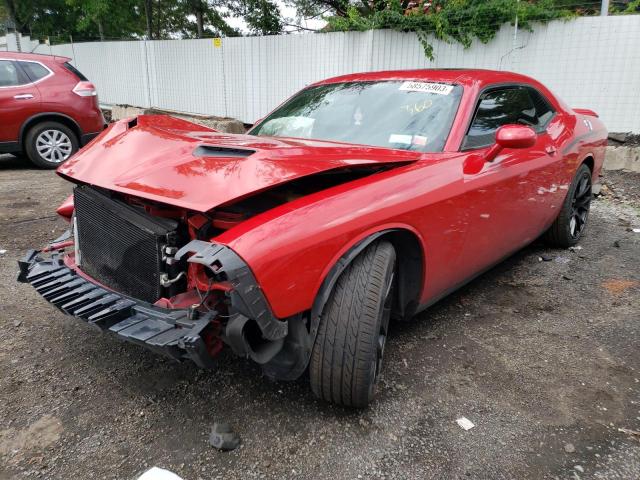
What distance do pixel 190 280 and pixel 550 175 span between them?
2.79m

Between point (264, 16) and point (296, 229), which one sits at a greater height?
point (264, 16)

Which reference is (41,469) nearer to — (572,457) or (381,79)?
(572,457)

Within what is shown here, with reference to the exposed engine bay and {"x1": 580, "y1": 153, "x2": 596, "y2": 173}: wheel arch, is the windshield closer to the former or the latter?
the exposed engine bay

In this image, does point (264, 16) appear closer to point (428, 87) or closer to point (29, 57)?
point (29, 57)

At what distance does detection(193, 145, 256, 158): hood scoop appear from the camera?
2.21m

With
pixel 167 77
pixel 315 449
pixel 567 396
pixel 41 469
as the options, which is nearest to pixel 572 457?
pixel 567 396

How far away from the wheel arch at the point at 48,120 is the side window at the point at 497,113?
6.62 m

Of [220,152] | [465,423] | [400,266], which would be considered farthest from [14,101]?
[465,423]

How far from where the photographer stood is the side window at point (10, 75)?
715 cm

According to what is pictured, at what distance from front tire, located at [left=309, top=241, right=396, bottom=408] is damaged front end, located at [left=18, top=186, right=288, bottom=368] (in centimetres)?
23

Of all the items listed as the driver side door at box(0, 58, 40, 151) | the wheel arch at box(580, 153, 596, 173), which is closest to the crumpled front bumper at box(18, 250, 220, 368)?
the wheel arch at box(580, 153, 596, 173)

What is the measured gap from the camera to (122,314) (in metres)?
2.07

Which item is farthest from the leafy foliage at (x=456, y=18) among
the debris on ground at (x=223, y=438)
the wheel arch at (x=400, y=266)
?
the debris on ground at (x=223, y=438)

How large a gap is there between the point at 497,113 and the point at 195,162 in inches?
84.4
